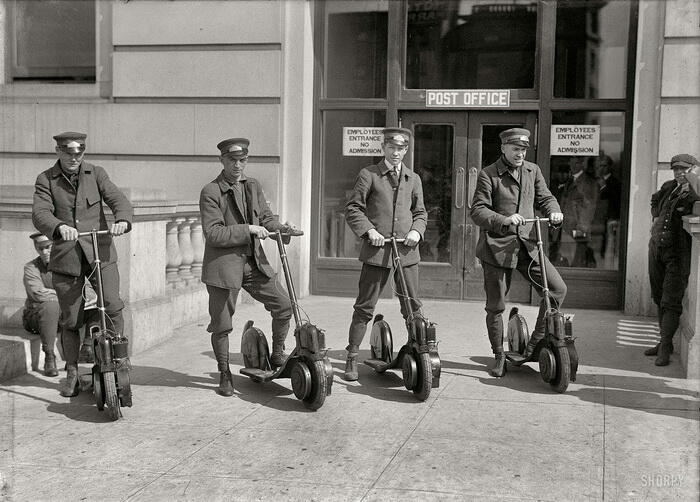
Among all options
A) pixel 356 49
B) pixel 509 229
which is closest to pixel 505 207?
pixel 509 229

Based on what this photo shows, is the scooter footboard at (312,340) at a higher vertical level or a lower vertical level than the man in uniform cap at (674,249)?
lower

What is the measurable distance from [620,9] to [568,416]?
6.06 m

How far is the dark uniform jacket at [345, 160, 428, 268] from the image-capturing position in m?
6.98

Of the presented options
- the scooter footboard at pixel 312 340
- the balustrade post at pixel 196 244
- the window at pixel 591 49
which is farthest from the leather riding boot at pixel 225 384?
the window at pixel 591 49

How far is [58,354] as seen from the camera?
7727mm

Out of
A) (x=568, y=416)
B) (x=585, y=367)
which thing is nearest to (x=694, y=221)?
(x=585, y=367)

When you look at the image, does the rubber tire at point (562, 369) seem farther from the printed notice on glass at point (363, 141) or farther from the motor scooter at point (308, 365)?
the printed notice on glass at point (363, 141)

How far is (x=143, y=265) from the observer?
8414 millimetres

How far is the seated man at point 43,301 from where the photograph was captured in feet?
24.2

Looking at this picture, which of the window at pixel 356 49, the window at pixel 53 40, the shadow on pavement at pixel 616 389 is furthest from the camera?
the window at pixel 53 40

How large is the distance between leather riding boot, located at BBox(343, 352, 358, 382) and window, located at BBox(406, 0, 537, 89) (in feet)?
16.0

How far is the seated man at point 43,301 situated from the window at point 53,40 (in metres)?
4.88

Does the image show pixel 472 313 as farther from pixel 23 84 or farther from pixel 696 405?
pixel 23 84

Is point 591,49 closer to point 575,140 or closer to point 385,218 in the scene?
point 575,140
